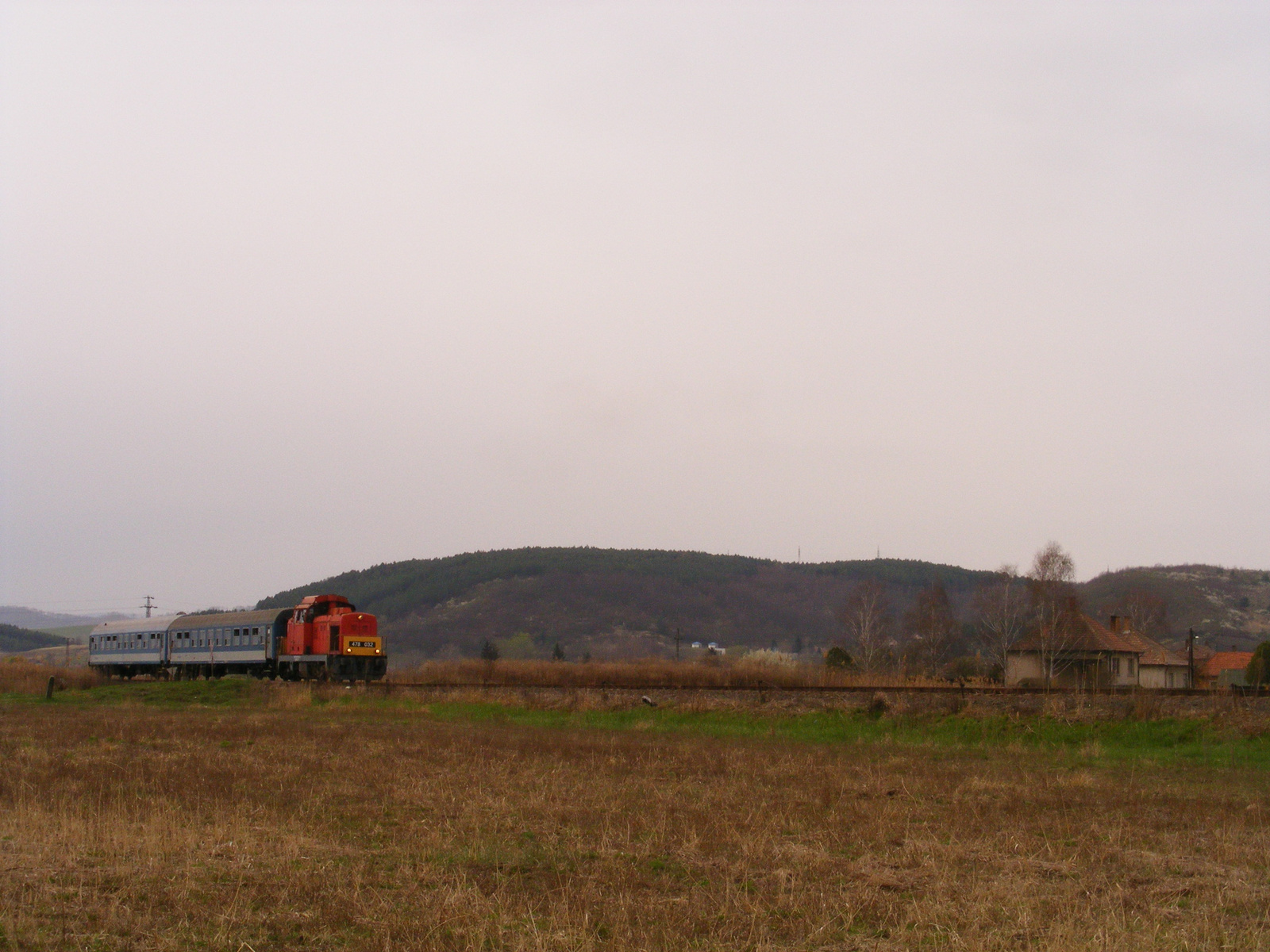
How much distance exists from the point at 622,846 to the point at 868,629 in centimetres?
6825

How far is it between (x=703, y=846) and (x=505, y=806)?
3586 millimetres

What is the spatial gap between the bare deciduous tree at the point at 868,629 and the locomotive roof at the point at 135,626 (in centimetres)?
4270

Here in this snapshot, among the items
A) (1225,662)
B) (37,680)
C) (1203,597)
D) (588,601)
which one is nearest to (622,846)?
(37,680)

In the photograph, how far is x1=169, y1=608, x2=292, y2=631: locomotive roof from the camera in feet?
169

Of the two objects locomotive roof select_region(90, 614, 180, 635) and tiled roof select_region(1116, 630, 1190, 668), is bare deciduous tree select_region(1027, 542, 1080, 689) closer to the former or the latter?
tiled roof select_region(1116, 630, 1190, 668)

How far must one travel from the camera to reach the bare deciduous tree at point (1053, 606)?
2591 inches

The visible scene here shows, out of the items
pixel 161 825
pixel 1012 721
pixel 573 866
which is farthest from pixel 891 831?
pixel 1012 721

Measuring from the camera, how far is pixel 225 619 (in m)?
55.1

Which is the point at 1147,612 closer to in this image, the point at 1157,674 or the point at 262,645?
the point at 1157,674

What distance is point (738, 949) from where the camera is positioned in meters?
7.33

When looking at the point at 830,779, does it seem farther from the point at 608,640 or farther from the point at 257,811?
the point at 608,640

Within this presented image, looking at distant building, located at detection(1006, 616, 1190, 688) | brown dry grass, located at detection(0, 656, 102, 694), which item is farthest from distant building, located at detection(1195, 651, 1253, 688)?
brown dry grass, located at detection(0, 656, 102, 694)

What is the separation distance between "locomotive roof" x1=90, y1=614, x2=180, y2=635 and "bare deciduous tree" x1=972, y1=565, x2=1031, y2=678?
52.9 m

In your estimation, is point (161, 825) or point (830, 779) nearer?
point (161, 825)
